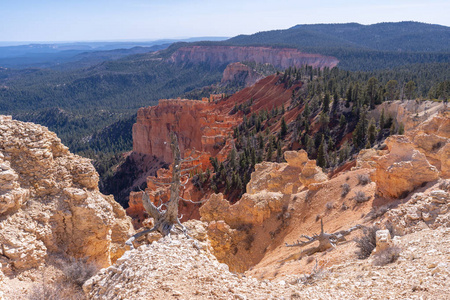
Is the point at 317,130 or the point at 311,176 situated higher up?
the point at 311,176

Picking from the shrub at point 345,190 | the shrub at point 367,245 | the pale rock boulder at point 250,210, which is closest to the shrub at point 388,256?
the shrub at point 367,245

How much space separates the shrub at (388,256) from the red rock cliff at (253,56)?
132115mm

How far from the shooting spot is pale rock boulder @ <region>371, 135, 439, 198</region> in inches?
449

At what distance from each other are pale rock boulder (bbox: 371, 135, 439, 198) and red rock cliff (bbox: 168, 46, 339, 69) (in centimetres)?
12479

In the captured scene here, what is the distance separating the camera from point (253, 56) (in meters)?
167

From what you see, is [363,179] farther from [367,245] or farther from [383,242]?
[383,242]

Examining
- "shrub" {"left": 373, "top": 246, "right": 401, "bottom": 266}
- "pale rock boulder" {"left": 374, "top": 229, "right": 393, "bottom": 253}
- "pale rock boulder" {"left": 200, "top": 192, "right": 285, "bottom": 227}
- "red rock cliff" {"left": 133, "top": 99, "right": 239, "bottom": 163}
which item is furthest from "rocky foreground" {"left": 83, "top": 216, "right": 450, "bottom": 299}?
"red rock cliff" {"left": 133, "top": 99, "right": 239, "bottom": 163}

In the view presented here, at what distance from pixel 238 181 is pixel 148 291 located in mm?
27826

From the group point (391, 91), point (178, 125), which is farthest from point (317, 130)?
point (178, 125)

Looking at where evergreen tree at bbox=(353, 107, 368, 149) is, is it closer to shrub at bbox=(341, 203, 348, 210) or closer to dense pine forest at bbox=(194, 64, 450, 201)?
dense pine forest at bbox=(194, 64, 450, 201)

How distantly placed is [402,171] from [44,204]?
12.0 meters

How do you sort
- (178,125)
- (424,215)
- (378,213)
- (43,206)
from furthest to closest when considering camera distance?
1. (178,125)
2. (378,213)
3. (424,215)
4. (43,206)

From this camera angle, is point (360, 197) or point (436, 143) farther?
point (436, 143)

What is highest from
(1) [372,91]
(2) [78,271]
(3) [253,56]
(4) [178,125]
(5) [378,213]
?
(3) [253,56]
